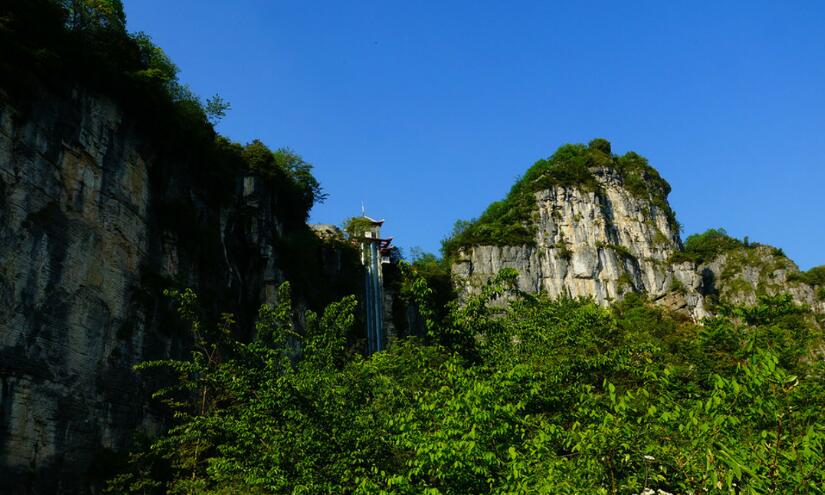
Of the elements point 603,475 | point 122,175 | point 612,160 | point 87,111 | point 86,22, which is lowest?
point 603,475

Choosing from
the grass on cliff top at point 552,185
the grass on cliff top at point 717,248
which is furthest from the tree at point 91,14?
the grass on cliff top at point 717,248

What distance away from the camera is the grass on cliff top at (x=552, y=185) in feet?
216

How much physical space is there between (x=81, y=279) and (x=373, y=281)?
26995 mm

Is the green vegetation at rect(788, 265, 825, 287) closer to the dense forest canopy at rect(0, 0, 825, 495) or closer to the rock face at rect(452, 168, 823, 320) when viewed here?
the rock face at rect(452, 168, 823, 320)

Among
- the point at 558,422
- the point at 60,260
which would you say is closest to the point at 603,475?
the point at 558,422

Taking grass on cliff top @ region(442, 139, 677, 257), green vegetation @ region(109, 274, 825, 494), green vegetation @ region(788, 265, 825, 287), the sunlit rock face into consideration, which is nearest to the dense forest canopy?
green vegetation @ region(109, 274, 825, 494)

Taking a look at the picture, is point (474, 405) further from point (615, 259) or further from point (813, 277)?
point (813, 277)

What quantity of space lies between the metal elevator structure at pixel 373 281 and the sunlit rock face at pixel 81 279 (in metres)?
18.2

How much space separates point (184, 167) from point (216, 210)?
2683mm

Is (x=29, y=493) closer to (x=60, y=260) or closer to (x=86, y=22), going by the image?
(x=60, y=260)

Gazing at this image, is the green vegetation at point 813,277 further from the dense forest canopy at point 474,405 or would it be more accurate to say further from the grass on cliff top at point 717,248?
the dense forest canopy at point 474,405

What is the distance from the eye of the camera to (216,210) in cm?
2997

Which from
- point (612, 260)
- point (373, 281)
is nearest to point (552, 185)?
point (612, 260)

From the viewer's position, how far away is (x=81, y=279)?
20.5 metres
